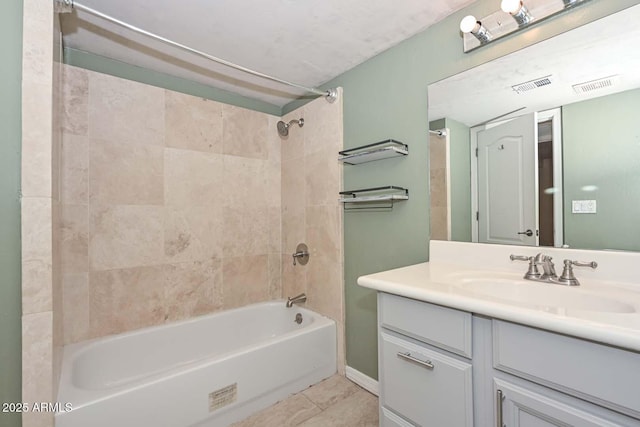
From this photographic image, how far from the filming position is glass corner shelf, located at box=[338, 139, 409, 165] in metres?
1.67

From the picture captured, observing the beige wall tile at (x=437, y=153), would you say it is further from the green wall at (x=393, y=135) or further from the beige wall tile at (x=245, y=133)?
the beige wall tile at (x=245, y=133)

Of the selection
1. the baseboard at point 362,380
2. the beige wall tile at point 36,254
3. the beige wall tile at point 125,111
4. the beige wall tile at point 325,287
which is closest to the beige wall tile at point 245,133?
the beige wall tile at point 125,111

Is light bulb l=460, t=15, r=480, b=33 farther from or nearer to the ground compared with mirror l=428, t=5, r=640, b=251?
farther from the ground

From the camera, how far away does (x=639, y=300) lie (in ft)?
2.89

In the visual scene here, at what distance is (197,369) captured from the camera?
1.45m

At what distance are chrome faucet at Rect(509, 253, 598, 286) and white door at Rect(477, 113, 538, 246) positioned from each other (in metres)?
0.10

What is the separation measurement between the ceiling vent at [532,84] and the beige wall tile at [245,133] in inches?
72.7

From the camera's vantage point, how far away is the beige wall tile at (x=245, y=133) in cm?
232

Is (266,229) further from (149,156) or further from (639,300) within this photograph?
(639,300)

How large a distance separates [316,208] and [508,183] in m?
1.29

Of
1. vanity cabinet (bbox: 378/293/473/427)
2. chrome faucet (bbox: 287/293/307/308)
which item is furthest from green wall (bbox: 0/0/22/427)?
chrome faucet (bbox: 287/293/307/308)

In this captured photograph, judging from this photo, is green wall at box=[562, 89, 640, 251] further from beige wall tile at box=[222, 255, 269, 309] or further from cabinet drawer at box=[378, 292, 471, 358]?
beige wall tile at box=[222, 255, 269, 309]

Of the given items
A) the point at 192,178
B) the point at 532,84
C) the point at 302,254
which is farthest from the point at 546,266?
the point at 192,178

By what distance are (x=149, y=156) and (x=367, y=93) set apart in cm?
154
